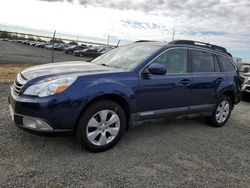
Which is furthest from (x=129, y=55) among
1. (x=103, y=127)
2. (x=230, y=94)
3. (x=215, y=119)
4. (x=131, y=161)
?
(x=230, y=94)

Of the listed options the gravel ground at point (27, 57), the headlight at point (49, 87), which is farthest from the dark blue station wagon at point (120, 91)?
the gravel ground at point (27, 57)

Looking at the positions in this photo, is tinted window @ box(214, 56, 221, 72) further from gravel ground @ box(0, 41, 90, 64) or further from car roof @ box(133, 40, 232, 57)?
gravel ground @ box(0, 41, 90, 64)

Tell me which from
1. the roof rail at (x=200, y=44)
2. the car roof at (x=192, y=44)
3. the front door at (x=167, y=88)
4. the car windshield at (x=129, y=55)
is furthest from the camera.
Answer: the roof rail at (x=200, y=44)

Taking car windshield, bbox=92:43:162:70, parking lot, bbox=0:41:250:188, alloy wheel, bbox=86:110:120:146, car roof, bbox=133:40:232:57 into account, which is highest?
car roof, bbox=133:40:232:57

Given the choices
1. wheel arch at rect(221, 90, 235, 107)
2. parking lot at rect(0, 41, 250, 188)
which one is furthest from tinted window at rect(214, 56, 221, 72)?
parking lot at rect(0, 41, 250, 188)

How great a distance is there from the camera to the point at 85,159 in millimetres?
3518

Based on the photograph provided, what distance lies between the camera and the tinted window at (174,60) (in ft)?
14.4

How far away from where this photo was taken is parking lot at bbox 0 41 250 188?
3.06 meters

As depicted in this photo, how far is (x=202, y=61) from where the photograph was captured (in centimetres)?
512

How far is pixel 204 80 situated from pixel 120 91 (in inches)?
79.4

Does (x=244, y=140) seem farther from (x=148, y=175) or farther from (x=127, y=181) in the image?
(x=127, y=181)

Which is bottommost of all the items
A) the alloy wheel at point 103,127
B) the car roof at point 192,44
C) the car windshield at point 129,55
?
the alloy wheel at point 103,127

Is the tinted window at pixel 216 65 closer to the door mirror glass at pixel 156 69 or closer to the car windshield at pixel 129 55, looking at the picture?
the car windshield at pixel 129 55

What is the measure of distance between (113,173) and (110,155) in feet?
1.65
